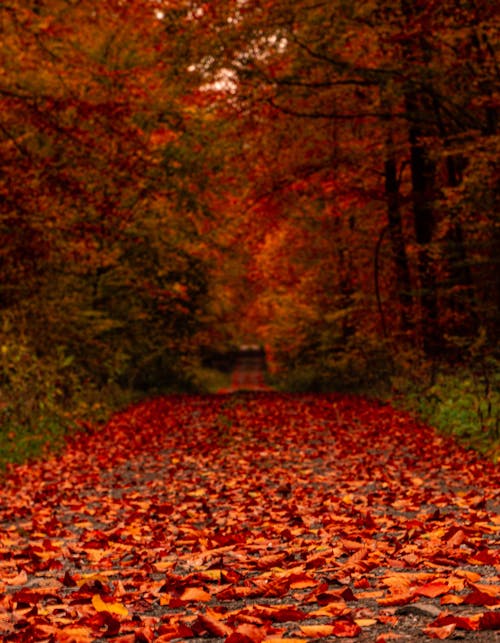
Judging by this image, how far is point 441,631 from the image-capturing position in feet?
9.36

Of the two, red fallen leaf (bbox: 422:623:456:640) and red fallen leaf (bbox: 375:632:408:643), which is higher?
red fallen leaf (bbox: 422:623:456:640)

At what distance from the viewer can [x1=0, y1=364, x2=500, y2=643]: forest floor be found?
11.0ft

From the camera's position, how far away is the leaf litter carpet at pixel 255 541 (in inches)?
131

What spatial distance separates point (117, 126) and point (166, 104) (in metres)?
8.61

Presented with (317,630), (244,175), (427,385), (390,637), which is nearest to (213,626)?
(317,630)

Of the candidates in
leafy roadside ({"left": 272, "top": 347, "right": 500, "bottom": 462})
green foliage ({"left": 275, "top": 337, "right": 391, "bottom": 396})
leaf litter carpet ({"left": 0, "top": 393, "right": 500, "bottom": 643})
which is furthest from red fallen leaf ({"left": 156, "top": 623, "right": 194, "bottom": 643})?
green foliage ({"left": 275, "top": 337, "right": 391, "bottom": 396})

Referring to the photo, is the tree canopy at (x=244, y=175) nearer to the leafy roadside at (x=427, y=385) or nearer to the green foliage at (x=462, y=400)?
the leafy roadside at (x=427, y=385)

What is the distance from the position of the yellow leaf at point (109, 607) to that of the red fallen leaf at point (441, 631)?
4.93ft

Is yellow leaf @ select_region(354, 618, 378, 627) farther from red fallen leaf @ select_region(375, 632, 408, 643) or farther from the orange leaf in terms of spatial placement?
the orange leaf

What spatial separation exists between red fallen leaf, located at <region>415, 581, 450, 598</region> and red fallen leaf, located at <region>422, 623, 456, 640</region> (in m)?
0.60

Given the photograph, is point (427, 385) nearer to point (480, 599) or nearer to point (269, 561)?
point (269, 561)

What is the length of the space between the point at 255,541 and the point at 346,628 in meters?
2.57

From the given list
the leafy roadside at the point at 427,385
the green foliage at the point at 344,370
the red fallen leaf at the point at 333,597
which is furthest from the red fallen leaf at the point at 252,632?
the green foliage at the point at 344,370

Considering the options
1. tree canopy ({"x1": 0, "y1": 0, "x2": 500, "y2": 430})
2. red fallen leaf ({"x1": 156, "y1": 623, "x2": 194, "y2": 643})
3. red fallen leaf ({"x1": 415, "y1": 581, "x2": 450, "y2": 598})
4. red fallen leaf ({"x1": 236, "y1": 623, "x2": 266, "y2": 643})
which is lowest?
red fallen leaf ({"x1": 156, "y1": 623, "x2": 194, "y2": 643})
